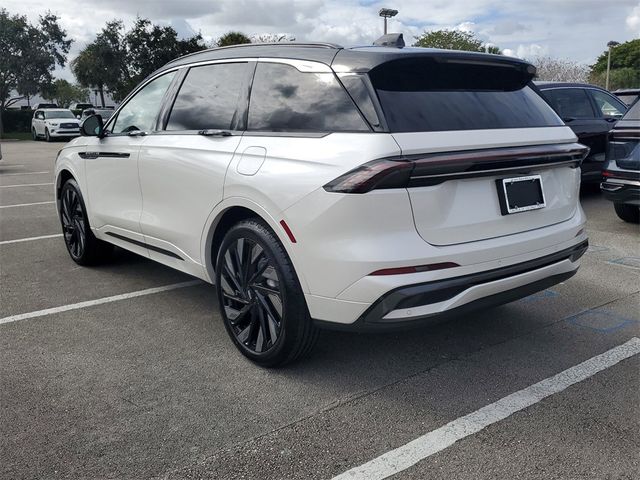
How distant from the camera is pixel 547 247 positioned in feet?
10.7

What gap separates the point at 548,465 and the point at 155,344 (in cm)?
239

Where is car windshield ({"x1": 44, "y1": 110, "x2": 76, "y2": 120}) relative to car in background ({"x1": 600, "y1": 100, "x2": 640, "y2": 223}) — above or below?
above

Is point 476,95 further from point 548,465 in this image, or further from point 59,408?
point 59,408

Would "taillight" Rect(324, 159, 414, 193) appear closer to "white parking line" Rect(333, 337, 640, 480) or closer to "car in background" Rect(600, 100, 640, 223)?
"white parking line" Rect(333, 337, 640, 480)

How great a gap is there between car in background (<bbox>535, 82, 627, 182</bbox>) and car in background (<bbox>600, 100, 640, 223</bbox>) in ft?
6.28

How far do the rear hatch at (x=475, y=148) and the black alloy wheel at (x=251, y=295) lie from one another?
92 centimetres

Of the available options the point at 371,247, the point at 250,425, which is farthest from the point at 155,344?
the point at 371,247

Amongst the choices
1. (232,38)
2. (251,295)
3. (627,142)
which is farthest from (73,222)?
(232,38)

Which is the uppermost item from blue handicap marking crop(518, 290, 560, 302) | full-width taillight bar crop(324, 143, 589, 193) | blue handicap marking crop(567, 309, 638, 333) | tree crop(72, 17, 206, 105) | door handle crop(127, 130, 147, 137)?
tree crop(72, 17, 206, 105)

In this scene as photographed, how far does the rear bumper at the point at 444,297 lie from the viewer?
2.76 meters

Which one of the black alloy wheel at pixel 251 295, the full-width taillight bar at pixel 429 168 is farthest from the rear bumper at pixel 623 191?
the black alloy wheel at pixel 251 295

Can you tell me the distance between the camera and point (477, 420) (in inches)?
112

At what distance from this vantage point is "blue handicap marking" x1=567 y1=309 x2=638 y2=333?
3.95m

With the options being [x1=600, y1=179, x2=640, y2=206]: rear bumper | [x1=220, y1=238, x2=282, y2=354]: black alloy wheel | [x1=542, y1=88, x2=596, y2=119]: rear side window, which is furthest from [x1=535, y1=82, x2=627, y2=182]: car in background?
[x1=220, y1=238, x2=282, y2=354]: black alloy wheel
